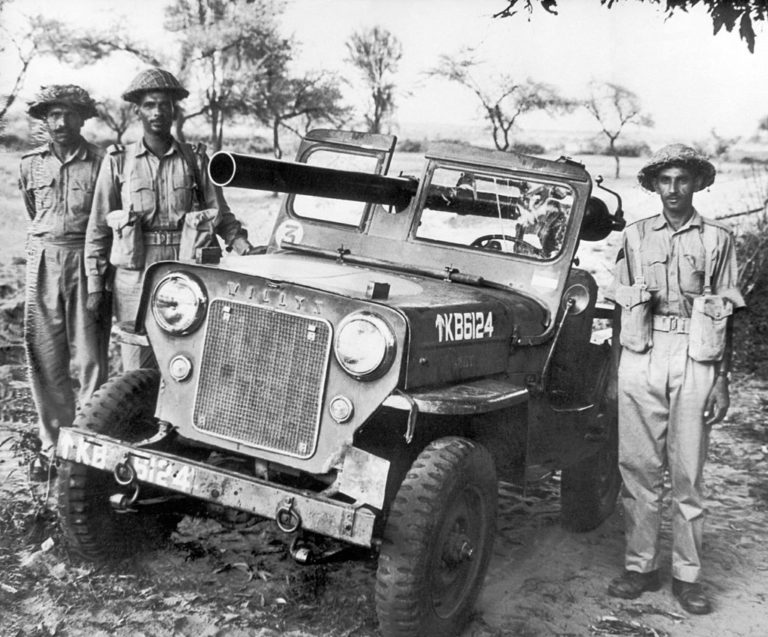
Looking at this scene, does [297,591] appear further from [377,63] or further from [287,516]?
[377,63]

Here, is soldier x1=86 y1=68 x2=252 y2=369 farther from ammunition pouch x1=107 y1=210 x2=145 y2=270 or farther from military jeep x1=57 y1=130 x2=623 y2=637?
military jeep x1=57 y1=130 x2=623 y2=637

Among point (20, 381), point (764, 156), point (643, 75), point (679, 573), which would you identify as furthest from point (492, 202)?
point (764, 156)

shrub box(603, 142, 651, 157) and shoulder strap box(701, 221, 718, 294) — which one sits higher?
shrub box(603, 142, 651, 157)

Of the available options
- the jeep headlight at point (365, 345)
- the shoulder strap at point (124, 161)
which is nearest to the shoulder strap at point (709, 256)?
the jeep headlight at point (365, 345)

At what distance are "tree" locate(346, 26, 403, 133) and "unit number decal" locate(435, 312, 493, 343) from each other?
5054 mm

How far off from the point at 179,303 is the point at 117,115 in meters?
6.91

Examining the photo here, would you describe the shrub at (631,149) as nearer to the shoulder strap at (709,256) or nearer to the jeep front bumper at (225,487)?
the shoulder strap at (709,256)

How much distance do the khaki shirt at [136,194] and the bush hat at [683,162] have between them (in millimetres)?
2067

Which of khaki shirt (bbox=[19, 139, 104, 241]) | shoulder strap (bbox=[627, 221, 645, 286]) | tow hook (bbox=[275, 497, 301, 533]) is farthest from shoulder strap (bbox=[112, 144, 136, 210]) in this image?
shoulder strap (bbox=[627, 221, 645, 286])

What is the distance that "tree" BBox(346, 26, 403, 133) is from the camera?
8148mm

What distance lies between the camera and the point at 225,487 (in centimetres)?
294

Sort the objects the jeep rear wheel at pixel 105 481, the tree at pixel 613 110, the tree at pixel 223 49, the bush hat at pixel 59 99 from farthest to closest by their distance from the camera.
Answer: the tree at pixel 613 110
the tree at pixel 223 49
the bush hat at pixel 59 99
the jeep rear wheel at pixel 105 481

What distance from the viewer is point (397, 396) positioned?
2.94 m

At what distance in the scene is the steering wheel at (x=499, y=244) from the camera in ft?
13.1
